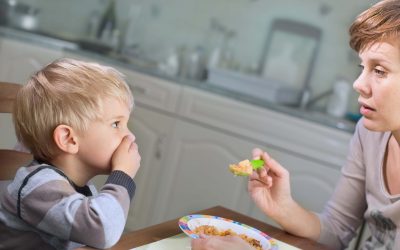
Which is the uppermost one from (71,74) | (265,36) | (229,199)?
(265,36)

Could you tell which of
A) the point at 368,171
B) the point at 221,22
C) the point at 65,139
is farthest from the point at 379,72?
the point at 221,22

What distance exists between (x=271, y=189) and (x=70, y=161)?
0.46 metres

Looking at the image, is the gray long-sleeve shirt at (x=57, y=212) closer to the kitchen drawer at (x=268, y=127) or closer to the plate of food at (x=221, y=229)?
the plate of food at (x=221, y=229)

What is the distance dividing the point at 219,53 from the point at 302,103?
58cm

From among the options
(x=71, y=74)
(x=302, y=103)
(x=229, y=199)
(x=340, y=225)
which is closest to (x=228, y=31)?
(x=302, y=103)

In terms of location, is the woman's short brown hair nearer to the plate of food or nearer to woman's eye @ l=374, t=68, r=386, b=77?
woman's eye @ l=374, t=68, r=386, b=77

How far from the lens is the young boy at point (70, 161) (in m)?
0.97

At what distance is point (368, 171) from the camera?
1454 millimetres

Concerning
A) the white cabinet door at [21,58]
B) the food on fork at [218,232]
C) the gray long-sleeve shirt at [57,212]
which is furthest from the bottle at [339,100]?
the gray long-sleeve shirt at [57,212]

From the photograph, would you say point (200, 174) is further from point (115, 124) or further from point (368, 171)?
point (115, 124)

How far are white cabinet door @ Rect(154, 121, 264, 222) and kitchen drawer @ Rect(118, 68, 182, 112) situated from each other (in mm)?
116

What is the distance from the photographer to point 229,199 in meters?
2.73

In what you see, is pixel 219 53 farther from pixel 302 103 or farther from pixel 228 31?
pixel 302 103

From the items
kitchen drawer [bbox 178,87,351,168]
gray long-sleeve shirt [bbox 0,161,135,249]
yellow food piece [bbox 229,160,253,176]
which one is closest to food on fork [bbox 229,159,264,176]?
yellow food piece [bbox 229,160,253,176]
